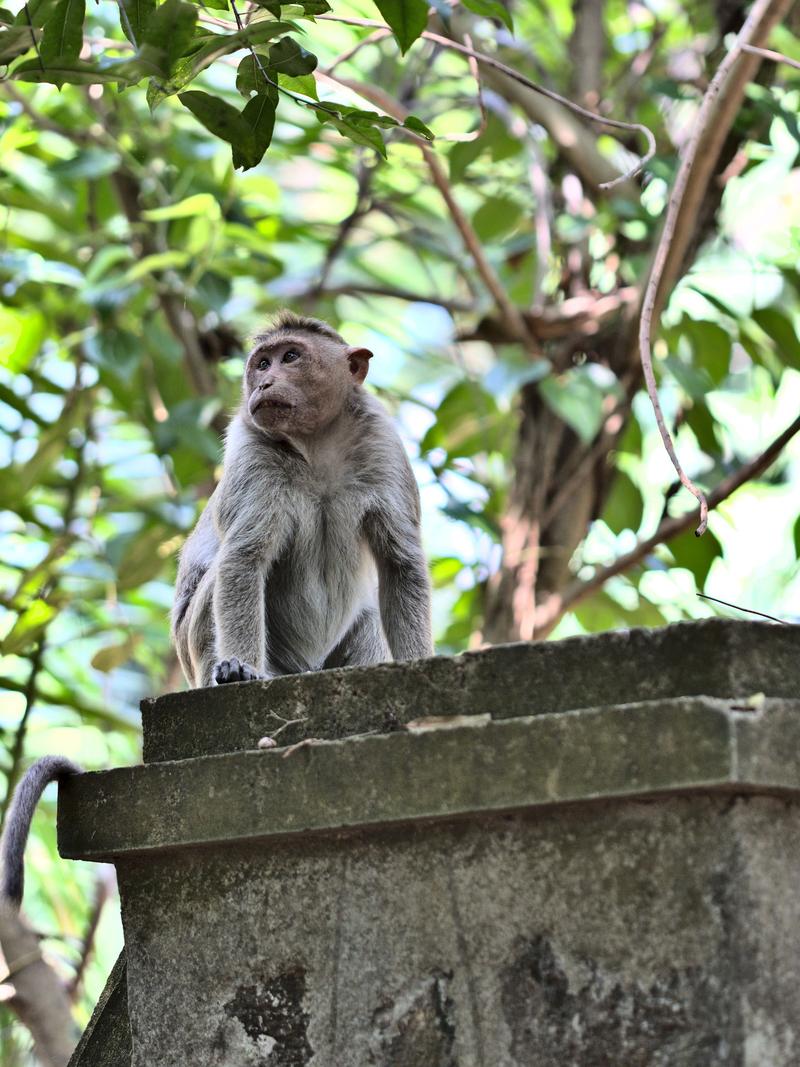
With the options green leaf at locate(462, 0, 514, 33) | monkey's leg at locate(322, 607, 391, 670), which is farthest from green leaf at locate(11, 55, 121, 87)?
monkey's leg at locate(322, 607, 391, 670)

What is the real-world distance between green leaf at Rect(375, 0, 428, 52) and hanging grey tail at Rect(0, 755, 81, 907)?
1.58m

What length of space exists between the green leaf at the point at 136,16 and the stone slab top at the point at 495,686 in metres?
1.23

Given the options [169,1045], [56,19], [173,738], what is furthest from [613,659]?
[56,19]

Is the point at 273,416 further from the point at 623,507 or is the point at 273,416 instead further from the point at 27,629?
the point at 623,507

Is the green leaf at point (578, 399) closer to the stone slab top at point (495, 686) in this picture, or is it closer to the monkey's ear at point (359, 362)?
the monkey's ear at point (359, 362)

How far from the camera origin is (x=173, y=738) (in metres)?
2.80

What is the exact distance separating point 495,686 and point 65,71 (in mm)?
1393

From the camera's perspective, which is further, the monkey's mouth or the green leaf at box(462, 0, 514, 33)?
the monkey's mouth

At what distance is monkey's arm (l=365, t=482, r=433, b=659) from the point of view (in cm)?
446

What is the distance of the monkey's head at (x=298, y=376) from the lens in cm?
452

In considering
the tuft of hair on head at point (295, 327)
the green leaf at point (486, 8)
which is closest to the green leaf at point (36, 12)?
the green leaf at point (486, 8)

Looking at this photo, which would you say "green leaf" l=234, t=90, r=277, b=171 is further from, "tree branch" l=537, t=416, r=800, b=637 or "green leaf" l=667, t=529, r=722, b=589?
"green leaf" l=667, t=529, r=722, b=589

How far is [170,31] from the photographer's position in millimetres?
2555

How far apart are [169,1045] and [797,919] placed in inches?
45.9
